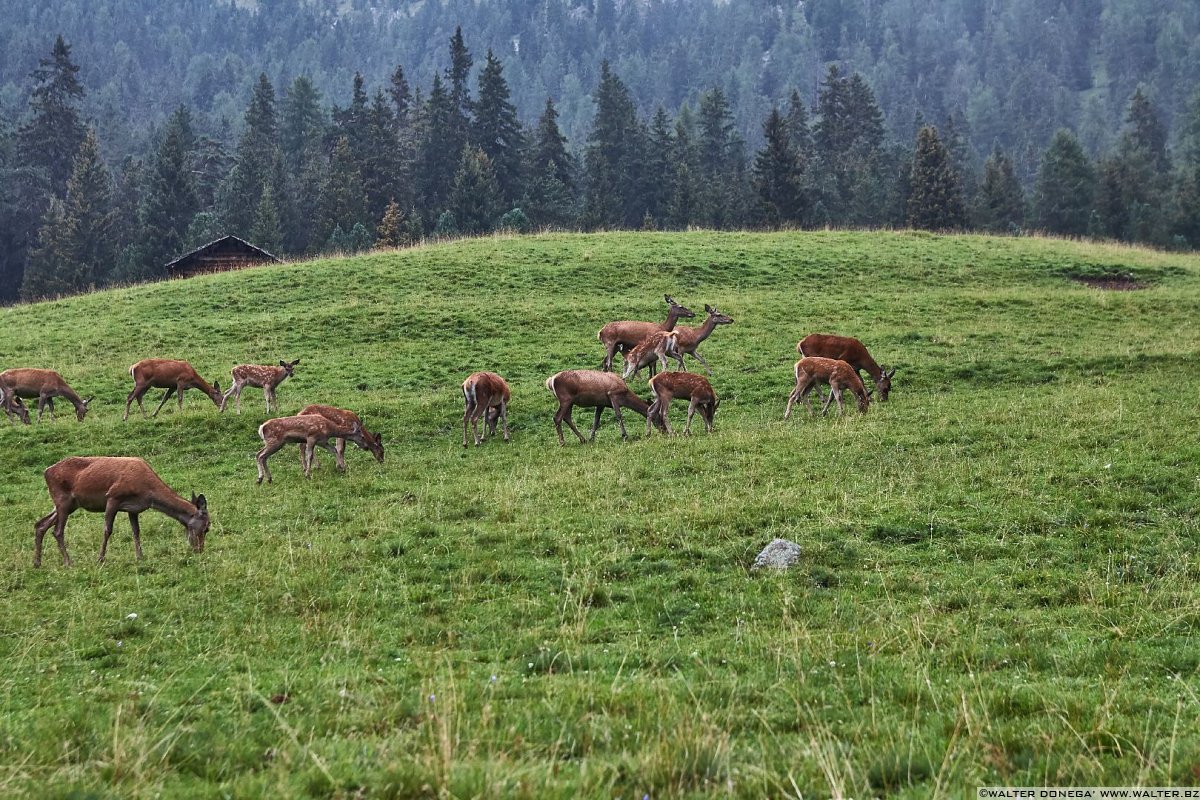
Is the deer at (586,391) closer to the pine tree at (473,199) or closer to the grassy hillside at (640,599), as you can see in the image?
the grassy hillside at (640,599)

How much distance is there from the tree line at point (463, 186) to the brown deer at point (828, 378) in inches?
2075

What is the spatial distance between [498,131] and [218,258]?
41.9 meters

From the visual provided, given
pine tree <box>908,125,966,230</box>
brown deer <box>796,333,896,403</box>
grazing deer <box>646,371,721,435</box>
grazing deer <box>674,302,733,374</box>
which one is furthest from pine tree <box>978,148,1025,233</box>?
grazing deer <box>646,371,721,435</box>

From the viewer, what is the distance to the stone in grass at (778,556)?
34.7 ft

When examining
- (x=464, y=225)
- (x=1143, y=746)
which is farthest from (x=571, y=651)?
(x=464, y=225)

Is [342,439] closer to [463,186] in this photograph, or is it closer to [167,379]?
[167,379]

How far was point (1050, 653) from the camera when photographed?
25.2 feet

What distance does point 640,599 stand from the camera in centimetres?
Result: 979

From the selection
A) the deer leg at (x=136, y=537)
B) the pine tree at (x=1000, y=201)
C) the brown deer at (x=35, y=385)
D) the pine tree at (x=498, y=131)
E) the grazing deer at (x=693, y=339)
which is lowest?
the deer leg at (x=136, y=537)

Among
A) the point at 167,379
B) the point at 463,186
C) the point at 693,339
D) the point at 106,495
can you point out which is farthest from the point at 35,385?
the point at 463,186

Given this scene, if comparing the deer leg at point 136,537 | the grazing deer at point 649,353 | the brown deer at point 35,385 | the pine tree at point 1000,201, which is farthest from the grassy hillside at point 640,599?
the pine tree at point 1000,201

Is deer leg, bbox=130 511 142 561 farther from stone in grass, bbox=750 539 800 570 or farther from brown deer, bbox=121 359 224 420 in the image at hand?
brown deer, bbox=121 359 224 420

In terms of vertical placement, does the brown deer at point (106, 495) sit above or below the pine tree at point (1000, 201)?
below

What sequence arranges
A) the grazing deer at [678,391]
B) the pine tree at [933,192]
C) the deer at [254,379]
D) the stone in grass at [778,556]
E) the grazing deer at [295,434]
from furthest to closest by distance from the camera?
the pine tree at [933,192] → the deer at [254,379] → the grazing deer at [678,391] → the grazing deer at [295,434] → the stone in grass at [778,556]
